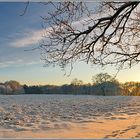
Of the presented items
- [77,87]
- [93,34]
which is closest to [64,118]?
[93,34]

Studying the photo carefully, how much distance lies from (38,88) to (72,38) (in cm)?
58

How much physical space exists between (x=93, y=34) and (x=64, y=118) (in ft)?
3.98

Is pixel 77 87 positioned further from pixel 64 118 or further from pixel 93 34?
pixel 64 118

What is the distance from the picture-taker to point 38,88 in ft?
7.94

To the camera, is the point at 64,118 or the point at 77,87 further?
the point at 64,118

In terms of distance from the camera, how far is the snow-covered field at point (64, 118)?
264cm

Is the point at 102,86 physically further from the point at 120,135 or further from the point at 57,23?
the point at 57,23

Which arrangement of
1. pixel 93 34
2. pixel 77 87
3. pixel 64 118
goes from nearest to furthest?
1. pixel 77 87
2. pixel 93 34
3. pixel 64 118

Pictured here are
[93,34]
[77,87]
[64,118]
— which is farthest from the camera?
[64,118]

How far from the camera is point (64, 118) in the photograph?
3.78 meters

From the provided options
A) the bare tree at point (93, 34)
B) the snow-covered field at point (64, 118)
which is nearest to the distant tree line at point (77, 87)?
the bare tree at point (93, 34)

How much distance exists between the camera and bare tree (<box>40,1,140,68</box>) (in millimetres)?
2554

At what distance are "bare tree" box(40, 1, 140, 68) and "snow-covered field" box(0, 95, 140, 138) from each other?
47 cm

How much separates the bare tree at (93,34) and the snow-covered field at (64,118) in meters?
0.47
